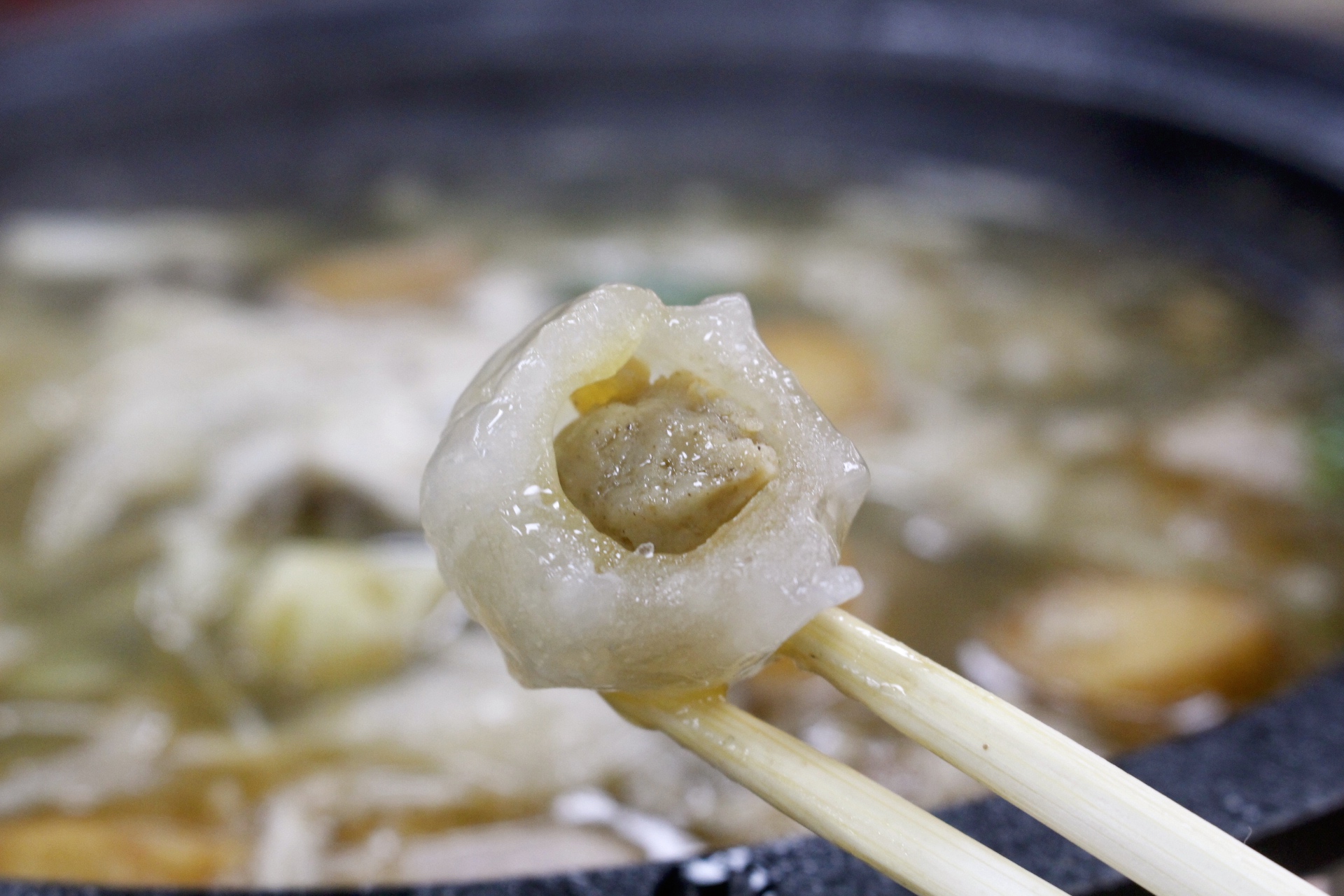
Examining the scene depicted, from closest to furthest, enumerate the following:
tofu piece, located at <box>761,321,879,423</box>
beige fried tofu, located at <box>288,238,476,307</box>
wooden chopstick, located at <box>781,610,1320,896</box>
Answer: wooden chopstick, located at <box>781,610,1320,896</box>
tofu piece, located at <box>761,321,879,423</box>
beige fried tofu, located at <box>288,238,476,307</box>

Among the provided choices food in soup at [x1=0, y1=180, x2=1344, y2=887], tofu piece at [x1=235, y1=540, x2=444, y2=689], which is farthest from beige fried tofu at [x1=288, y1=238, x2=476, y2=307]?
tofu piece at [x1=235, y1=540, x2=444, y2=689]

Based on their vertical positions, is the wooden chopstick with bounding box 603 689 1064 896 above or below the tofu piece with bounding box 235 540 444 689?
below

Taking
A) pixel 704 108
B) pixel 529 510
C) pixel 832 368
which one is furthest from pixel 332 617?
pixel 704 108

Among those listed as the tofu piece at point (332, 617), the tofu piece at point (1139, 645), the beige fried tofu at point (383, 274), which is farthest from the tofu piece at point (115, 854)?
the beige fried tofu at point (383, 274)

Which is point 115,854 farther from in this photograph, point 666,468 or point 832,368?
point 832,368

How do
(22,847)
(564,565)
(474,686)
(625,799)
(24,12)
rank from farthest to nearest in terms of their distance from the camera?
(24,12) → (474,686) → (625,799) → (22,847) → (564,565)

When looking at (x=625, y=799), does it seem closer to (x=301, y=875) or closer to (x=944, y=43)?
(x=301, y=875)

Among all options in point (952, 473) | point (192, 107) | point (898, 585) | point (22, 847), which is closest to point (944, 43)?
point (952, 473)

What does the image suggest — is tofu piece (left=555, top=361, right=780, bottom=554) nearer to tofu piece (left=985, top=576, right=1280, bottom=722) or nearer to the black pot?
tofu piece (left=985, top=576, right=1280, bottom=722)
